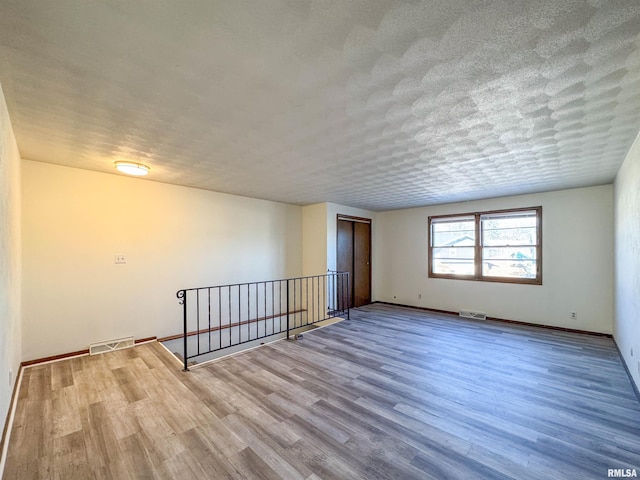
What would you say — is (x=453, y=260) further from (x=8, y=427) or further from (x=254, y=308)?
(x=8, y=427)

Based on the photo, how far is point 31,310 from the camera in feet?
10.7

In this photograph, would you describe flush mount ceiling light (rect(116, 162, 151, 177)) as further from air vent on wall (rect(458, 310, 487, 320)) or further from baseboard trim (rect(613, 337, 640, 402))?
air vent on wall (rect(458, 310, 487, 320))

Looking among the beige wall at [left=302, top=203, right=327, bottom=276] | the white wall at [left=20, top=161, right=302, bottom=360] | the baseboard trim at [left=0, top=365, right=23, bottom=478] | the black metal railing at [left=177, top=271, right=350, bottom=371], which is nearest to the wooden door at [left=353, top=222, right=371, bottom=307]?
the black metal railing at [left=177, top=271, right=350, bottom=371]

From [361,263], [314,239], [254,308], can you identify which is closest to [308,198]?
[314,239]

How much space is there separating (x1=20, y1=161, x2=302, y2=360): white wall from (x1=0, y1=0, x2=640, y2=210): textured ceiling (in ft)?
2.24

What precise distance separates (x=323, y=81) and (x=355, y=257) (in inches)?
212

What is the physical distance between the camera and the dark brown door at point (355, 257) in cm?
640

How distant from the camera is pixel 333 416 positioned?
7.47 ft

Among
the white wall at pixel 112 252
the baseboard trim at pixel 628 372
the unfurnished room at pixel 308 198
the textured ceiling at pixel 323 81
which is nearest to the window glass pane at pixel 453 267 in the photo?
the unfurnished room at pixel 308 198

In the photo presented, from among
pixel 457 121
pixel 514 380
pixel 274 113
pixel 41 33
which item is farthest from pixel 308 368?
pixel 41 33

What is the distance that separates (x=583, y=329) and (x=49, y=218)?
8.24 metres

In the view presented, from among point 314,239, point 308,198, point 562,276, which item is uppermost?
point 308,198

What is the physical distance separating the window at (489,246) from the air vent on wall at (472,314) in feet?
2.35

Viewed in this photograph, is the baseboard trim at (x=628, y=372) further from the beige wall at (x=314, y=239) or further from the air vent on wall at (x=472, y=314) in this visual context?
the beige wall at (x=314, y=239)
